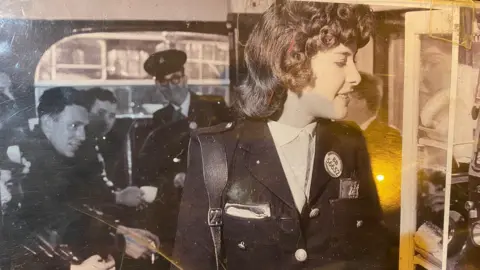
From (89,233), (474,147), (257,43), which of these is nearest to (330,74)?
(257,43)

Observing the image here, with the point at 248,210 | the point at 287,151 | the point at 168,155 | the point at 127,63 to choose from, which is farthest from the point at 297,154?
the point at 127,63

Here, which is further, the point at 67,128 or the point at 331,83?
the point at 331,83

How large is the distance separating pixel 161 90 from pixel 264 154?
227 millimetres

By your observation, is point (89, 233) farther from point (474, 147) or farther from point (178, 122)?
point (474, 147)

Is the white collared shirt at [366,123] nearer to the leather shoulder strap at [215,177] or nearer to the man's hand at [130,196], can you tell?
the leather shoulder strap at [215,177]

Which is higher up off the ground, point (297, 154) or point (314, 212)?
point (297, 154)

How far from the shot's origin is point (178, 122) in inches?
36.1

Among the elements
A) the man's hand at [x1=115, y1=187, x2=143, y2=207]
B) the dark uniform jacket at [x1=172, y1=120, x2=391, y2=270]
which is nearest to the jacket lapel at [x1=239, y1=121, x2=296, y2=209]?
the dark uniform jacket at [x1=172, y1=120, x2=391, y2=270]

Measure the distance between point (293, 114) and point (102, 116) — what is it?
1.16ft

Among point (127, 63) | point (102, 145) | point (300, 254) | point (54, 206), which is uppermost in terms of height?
point (127, 63)

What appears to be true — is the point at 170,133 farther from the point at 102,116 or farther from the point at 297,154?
the point at 297,154

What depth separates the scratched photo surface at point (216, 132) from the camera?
866 mm

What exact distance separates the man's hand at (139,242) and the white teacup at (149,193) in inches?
2.2

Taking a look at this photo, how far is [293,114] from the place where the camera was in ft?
3.19
